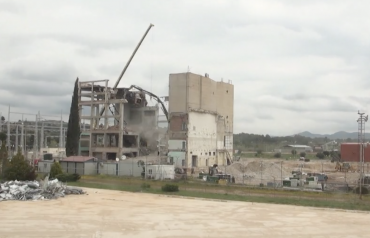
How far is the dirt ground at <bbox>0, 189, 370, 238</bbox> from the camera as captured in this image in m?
21.8

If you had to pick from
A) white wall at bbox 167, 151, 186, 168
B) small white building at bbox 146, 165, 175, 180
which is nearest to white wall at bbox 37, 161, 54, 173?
small white building at bbox 146, 165, 175, 180

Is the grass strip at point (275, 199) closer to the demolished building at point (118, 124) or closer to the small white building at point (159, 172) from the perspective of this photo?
the small white building at point (159, 172)

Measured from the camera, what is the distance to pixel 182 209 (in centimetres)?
2972

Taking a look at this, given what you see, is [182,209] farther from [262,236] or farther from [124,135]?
[124,135]

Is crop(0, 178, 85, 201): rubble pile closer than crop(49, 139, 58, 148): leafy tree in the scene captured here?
Yes

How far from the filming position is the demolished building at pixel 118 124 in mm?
73375

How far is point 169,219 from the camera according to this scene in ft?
84.0

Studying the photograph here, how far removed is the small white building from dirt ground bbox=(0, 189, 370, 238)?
57.0ft

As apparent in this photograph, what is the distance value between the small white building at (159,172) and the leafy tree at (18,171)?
14021 mm

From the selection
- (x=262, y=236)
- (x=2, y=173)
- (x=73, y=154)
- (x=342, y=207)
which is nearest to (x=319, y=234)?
(x=262, y=236)

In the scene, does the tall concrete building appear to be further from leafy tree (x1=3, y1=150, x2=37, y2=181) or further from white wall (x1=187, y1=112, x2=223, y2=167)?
leafy tree (x1=3, y1=150, x2=37, y2=181)

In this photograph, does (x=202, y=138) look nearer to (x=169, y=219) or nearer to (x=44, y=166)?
(x=44, y=166)

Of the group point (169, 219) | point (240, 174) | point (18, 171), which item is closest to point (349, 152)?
point (240, 174)

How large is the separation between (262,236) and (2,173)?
33690 mm
